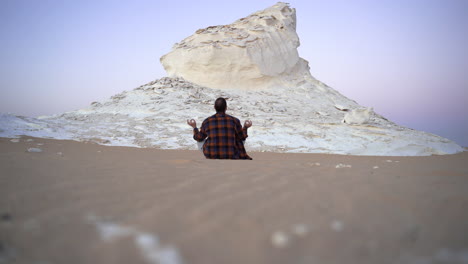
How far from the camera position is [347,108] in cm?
1327

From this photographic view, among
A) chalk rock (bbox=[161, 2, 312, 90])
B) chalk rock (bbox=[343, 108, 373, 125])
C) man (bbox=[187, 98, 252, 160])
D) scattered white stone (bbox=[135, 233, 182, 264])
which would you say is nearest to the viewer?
scattered white stone (bbox=[135, 233, 182, 264])

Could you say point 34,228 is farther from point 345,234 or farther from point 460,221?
point 460,221

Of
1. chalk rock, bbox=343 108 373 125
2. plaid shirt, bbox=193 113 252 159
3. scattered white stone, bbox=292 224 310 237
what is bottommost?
scattered white stone, bbox=292 224 310 237

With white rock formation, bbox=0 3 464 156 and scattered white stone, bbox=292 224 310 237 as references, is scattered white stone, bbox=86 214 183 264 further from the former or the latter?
white rock formation, bbox=0 3 464 156

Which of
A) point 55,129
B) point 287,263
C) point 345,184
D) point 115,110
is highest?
point 115,110

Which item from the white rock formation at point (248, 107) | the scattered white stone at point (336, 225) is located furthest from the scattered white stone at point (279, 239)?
the white rock formation at point (248, 107)

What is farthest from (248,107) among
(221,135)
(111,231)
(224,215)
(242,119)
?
(111,231)

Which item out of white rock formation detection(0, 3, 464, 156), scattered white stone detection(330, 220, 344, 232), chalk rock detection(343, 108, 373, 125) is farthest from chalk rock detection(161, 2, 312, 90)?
scattered white stone detection(330, 220, 344, 232)

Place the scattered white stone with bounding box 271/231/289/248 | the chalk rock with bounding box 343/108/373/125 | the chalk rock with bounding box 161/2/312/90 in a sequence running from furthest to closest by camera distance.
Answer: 1. the chalk rock with bounding box 161/2/312/90
2. the chalk rock with bounding box 343/108/373/125
3. the scattered white stone with bounding box 271/231/289/248

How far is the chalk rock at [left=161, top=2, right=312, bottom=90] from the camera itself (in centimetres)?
1463

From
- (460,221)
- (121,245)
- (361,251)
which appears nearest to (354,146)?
(460,221)

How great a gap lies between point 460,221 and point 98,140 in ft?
22.4

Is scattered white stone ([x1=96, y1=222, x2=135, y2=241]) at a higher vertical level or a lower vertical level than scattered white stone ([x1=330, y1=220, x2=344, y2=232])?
lower

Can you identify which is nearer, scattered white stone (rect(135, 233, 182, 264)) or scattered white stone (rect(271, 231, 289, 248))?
scattered white stone (rect(135, 233, 182, 264))
